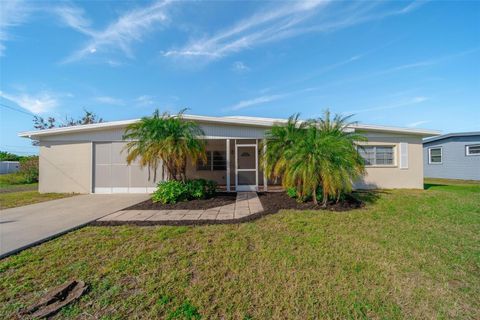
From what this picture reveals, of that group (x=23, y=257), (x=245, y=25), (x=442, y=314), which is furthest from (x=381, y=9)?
(x=23, y=257)

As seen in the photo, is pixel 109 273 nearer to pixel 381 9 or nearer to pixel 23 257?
pixel 23 257

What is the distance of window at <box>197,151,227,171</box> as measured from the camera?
39.8 feet

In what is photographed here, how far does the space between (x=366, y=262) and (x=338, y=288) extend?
0.97 m

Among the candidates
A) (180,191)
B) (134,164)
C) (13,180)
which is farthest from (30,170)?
(180,191)

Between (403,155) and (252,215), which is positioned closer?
(252,215)

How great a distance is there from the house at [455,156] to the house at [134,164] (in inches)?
312

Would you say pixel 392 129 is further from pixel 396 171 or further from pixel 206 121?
pixel 206 121

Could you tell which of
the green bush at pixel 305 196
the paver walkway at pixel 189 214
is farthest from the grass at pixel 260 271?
the green bush at pixel 305 196

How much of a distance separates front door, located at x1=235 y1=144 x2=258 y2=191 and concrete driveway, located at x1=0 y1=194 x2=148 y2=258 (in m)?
4.87

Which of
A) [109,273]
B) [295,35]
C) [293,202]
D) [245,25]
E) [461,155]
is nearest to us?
[109,273]

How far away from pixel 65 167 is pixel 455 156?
2529cm

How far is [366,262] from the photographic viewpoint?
318 cm

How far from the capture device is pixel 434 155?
1691cm

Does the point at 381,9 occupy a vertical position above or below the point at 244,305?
above
